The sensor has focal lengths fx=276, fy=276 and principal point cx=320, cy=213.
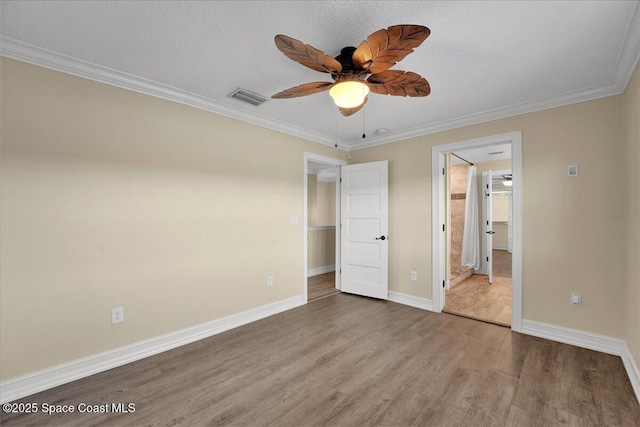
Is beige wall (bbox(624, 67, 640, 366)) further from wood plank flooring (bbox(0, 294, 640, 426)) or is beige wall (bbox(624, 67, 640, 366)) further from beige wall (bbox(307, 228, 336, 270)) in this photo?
beige wall (bbox(307, 228, 336, 270))

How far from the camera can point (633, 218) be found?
2.24 metres

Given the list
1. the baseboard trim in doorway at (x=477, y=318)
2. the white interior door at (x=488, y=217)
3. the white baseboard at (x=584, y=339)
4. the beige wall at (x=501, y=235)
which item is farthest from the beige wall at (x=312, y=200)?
the beige wall at (x=501, y=235)

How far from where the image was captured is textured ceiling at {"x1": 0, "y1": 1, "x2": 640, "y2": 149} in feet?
5.43

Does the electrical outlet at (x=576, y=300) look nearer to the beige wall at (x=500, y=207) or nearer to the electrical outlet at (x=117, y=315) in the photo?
the electrical outlet at (x=117, y=315)

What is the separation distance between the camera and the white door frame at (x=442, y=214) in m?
3.05

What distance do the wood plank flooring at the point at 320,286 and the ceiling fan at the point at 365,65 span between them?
3.02 metres

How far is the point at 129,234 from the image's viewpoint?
2.47 m

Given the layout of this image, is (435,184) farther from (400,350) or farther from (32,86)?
(32,86)

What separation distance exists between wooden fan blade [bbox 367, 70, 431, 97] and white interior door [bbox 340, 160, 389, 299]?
212 cm

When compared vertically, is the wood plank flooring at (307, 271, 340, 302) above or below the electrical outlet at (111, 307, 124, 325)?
below

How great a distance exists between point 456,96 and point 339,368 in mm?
2836

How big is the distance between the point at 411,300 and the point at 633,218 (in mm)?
2413

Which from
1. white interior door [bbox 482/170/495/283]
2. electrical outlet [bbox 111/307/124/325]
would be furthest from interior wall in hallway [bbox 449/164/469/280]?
electrical outlet [bbox 111/307/124/325]

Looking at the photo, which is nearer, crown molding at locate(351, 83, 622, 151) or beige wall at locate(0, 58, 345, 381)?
beige wall at locate(0, 58, 345, 381)
